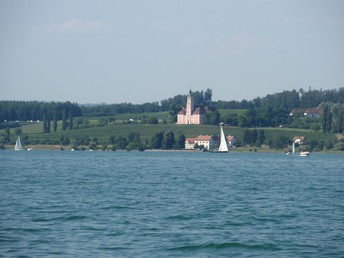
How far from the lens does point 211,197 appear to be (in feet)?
138

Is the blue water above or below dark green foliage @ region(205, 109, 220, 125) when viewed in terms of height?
below

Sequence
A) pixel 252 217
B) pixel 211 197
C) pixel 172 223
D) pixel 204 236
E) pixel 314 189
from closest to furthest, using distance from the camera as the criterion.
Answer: pixel 204 236
pixel 172 223
pixel 252 217
pixel 211 197
pixel 314 189

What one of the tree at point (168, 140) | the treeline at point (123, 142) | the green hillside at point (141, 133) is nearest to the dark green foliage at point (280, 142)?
the green hillside at point (141, 133)

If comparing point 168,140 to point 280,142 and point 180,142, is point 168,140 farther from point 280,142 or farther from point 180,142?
point 280,142

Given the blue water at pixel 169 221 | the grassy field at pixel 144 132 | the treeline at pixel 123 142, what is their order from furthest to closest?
the grassy field at pixel 144 132 → the treeline at pixel 123 142 → the blue water at pixel 169 221

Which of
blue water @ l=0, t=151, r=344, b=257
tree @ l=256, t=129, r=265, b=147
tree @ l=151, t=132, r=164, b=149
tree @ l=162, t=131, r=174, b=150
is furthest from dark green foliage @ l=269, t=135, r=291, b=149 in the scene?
blue water @ l=0, t=151, r=344, b=257

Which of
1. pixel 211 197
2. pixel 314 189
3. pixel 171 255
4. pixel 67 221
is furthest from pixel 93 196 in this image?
pixel 171 255

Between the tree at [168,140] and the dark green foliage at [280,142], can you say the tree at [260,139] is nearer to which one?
the dark green foliage at [280,142]

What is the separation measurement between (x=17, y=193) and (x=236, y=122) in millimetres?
147463

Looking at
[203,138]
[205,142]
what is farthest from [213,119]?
[205,142]

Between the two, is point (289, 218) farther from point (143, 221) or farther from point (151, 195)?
point (151, 195)

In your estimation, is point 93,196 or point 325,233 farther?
point 93,196

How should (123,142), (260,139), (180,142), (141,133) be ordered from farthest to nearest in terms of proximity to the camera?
(141,133) < (180,142) < (260,139) < (123,142)

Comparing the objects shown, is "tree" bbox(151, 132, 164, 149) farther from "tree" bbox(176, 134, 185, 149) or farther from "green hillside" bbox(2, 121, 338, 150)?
"tree" bbox(176, 134, 185, 149)
